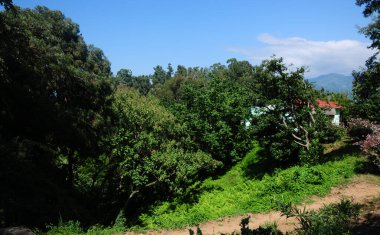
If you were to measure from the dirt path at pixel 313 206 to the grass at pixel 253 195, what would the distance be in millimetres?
421

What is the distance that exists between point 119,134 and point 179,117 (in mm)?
7976

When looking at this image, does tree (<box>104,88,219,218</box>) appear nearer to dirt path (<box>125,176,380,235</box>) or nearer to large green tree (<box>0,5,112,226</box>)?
large green tree (<box>0,5,112,226</box>)

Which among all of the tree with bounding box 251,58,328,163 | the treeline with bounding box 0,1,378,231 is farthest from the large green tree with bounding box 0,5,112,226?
the tree with bounding box 251,58,328,163

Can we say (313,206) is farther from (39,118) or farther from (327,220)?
(39,118)

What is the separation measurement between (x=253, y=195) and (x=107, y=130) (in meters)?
8.50

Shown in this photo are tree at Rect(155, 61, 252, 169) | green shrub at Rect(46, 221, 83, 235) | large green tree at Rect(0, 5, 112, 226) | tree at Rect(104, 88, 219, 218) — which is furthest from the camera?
tree at Rect(155, 61, 252, 169)

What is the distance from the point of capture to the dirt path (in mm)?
12773

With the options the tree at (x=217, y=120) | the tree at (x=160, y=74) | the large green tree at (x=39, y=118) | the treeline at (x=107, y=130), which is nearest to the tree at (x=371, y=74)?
the treeline at (x=107, y=130)

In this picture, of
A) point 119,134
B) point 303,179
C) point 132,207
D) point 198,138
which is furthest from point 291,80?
point 132,207

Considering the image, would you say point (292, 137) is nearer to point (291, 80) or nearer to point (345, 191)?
point (291, 80)

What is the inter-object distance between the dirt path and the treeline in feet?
13.6

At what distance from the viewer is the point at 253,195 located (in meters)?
17.2

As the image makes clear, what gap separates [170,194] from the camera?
2188 cm

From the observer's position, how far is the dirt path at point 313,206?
A: 12773 millimetres
